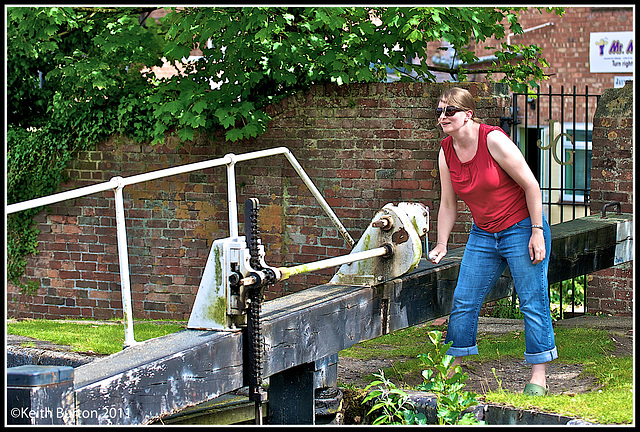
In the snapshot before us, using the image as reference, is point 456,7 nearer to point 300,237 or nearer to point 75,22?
point 300,237

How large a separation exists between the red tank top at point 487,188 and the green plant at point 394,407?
1.04 m

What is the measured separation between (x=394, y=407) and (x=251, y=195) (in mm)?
3793

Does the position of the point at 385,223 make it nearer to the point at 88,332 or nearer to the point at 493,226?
the point at 493,226

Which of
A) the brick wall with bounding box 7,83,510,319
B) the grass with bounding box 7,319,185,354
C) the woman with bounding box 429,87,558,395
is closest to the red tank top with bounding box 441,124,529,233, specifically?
the woman with bounding box 429,87,558,395

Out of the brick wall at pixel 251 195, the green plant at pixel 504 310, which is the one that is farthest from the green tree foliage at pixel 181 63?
the green plant at pixel 504 310

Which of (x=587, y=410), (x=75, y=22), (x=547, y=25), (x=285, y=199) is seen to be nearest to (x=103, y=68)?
(x=75, y=22)

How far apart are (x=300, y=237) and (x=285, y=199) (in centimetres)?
40

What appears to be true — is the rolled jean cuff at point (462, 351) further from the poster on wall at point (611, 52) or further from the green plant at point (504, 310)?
the poster on wall at point (611, 52)

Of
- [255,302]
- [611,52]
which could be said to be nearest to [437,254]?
[255,302]

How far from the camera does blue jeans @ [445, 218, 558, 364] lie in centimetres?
420

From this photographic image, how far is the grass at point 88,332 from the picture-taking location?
6.15 meters

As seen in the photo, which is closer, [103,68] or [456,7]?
[456,7]

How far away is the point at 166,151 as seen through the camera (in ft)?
25.7

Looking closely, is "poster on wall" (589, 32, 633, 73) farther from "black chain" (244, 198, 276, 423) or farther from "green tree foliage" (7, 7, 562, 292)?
"black chain" (244, 198, 276, 423)
